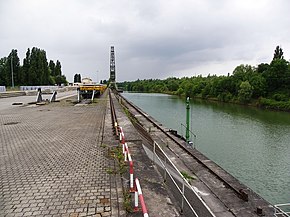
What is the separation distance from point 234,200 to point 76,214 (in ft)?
12.8

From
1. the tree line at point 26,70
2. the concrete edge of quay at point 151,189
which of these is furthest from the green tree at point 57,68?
the concrete edge of quay at point 151,189

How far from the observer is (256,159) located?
11773 mm

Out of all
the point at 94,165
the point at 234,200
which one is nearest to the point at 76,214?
the point at 94,165

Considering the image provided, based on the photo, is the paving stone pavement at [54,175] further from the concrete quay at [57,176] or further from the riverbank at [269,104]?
the riverbank at [269,104]

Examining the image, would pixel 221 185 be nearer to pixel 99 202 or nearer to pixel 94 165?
pixel 94 165

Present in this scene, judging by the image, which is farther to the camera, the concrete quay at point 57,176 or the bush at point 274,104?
the bush at point 274,104

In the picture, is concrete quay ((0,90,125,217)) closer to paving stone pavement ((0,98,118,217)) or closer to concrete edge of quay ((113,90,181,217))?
paving stone pavement ((0,98,118,217))

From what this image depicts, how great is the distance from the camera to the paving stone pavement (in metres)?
3.36

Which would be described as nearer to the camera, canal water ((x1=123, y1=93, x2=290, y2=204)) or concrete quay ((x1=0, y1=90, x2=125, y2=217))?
concrete quay ((x1=0, y1=90, x2=125, y2=217))

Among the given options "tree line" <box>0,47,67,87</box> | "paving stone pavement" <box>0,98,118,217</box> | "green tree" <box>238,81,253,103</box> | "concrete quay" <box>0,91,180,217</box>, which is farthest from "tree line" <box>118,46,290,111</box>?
"tree line" <box>0,47,67,87</box>

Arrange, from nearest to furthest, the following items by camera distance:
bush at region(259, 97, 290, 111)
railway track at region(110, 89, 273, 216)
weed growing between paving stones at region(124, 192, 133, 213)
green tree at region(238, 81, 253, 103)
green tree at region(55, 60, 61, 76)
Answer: weed growing between paving stones at region(124, 192, 133, 213), railway track at region(110, 89, 273, 216), bush at region(259, 97, 290, 111), green tree at region(238, 81, 253, 103), green tree at region(55, 60, 61, 76)

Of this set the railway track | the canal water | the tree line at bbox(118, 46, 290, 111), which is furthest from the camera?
the tree line at bbox(118, 46, 290, 111)

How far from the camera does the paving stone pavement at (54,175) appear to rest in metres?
3.36

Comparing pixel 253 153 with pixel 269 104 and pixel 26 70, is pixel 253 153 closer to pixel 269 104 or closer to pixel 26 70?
pixel 269 104
